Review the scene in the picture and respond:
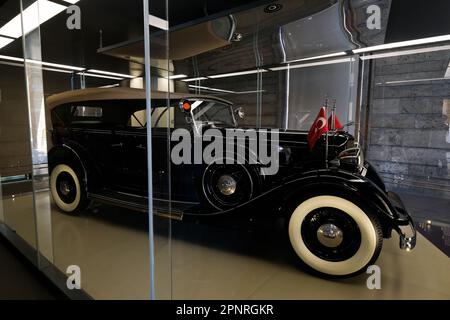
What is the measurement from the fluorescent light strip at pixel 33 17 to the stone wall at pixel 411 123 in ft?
10.8

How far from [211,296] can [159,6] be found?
55.4 inches

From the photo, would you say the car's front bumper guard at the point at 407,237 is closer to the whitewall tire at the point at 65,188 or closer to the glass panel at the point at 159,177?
the glass panel at the point at 159,177

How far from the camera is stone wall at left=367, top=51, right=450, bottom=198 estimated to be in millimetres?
2996

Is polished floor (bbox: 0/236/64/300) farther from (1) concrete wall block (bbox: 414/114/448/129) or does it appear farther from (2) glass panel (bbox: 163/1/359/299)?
(1) concrete wall block (bbox: 414/114/448/129)

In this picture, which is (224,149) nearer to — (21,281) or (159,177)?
(159,177)

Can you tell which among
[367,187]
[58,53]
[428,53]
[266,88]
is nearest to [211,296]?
[367,187]

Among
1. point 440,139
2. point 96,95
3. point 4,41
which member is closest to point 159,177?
point 96,95

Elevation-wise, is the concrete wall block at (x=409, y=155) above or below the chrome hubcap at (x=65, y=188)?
above

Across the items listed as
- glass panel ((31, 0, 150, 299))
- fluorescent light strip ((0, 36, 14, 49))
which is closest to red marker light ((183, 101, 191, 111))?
glass panel ((31, 0, 150, 299))

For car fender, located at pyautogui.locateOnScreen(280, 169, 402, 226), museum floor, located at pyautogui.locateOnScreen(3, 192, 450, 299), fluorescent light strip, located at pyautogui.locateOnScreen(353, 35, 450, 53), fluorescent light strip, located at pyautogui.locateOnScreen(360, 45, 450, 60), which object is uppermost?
fluorescent light strip, located at pyautogui.locateOnScreen(353, 35, 450, 53)

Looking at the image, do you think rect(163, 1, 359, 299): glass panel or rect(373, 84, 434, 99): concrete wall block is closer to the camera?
rect(163, 1, 359, 299): glass panel

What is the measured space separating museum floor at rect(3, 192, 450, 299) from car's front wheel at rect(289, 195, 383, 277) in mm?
112

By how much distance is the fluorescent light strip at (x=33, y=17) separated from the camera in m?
1.80

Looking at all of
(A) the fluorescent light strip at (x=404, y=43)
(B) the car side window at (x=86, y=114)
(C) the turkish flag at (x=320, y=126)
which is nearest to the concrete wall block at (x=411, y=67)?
(A) the fluorescent light strip at (x=404, y=43)
